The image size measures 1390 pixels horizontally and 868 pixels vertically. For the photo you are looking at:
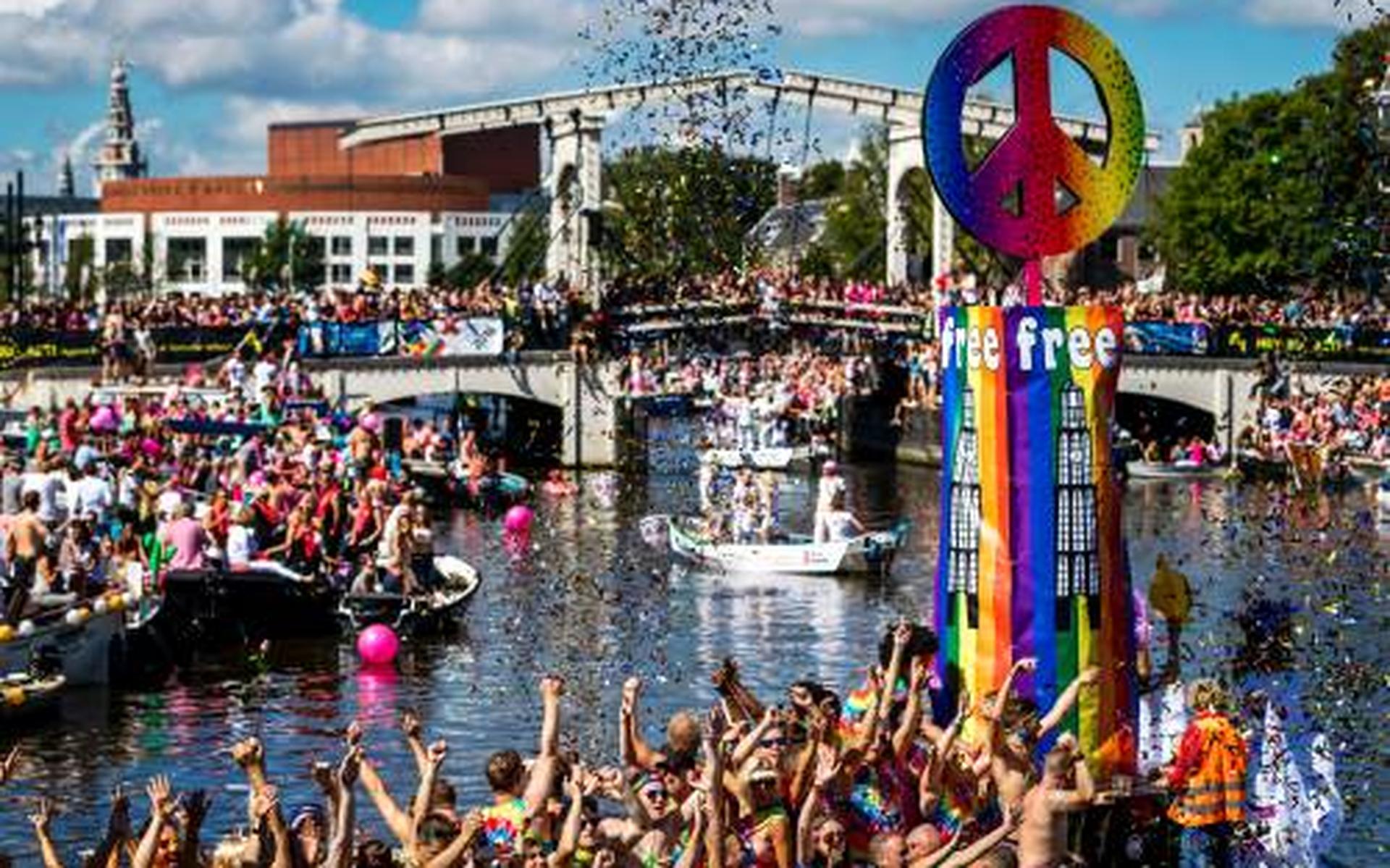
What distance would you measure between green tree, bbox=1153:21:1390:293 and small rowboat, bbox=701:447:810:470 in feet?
37.8

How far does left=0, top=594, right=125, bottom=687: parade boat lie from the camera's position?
29078mm

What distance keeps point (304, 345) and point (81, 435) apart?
20.5m

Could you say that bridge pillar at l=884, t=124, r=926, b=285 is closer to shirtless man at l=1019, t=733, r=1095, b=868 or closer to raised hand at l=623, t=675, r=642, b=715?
shirtless man at l=1019, t=733, r=1095, b=868

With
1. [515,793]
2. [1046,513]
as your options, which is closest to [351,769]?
[515,793]

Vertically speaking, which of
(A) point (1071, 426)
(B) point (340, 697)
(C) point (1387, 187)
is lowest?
(B) point (340, 697)

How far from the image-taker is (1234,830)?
70.4ft

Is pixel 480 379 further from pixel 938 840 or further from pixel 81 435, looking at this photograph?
pixel 938 840

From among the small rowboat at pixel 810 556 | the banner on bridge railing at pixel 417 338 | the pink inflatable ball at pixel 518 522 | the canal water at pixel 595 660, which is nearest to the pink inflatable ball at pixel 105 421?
the canal water at pixel 595 660

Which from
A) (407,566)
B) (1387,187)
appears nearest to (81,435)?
(407,566)

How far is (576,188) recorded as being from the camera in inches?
2810

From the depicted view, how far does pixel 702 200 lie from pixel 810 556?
49.2 feet

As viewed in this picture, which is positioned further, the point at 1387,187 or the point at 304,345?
the point at 304,345

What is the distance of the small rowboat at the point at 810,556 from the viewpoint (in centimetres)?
4403

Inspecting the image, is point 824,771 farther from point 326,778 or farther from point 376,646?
point 376,646
